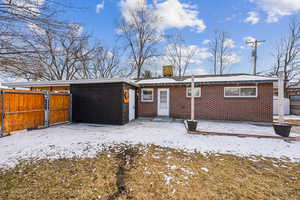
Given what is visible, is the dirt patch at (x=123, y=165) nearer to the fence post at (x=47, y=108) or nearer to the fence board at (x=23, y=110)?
the fence board at (x=23, y=110)

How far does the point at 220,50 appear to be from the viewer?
59.9 feet

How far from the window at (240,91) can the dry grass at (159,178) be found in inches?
239

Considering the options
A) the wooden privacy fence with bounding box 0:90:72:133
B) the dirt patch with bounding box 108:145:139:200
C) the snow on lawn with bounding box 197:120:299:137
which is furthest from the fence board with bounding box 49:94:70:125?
the snow on lawn with bounding box 197:120:299:137

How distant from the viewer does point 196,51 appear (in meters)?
18.5

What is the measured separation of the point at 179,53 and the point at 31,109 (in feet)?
59.6

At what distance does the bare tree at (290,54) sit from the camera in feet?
48.9

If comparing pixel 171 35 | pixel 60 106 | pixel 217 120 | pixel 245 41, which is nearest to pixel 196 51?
pixel 171 35

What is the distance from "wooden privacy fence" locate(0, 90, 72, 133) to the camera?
510 centimetres

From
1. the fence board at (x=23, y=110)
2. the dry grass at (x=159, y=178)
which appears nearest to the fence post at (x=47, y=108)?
the fence board at (x=23, y=110)

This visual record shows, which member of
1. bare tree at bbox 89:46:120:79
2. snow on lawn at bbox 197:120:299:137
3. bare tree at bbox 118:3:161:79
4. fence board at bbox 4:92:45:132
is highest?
bare tree at bbox 118:3:161:79

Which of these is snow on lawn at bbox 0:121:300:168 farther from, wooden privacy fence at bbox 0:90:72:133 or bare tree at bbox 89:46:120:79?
bare tree at bbox 89:46:120:79

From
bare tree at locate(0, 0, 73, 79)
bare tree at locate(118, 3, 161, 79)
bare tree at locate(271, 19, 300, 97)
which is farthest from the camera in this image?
bare tree at locate(118, 3, 161, 79)

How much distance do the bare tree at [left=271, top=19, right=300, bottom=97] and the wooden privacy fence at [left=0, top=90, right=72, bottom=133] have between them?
22.1 meters

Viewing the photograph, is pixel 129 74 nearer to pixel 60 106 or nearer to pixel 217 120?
pixel 60 106
